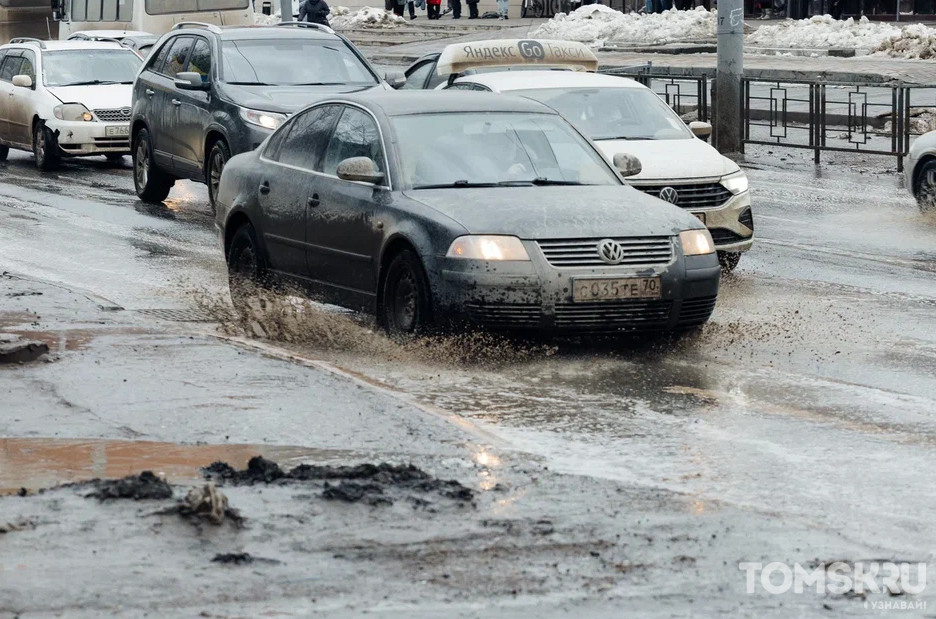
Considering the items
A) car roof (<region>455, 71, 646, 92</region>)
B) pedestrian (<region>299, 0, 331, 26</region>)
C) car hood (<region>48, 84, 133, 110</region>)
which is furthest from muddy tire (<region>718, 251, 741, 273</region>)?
pedestrian (<region>299, 0, 331, 26</region>)

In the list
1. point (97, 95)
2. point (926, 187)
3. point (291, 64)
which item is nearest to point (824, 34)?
point (97, 95)

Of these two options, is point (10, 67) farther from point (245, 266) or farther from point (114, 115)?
point (245, 266)

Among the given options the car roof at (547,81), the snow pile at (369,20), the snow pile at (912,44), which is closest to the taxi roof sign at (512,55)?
the car roof at (547,81)

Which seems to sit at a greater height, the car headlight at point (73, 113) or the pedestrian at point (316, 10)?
the pedestrian at point (316, 10)

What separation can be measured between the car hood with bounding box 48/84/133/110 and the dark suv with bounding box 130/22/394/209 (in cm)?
377

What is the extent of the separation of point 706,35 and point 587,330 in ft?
107

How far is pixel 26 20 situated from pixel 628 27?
599 inches

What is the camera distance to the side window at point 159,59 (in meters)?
17.5

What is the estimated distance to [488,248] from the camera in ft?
28.1

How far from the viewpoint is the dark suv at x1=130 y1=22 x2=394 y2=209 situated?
15.3 m

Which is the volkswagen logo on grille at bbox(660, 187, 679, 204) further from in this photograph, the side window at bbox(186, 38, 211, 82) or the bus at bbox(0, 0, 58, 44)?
the bus at bbox(0, 0, 58, 44)

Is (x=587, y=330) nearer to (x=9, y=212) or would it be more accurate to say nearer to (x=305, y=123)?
(x=305, y=123)

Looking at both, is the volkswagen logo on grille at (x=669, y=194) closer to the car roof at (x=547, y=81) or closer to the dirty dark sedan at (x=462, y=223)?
the dirty dark sedan at (x=462, y=223)

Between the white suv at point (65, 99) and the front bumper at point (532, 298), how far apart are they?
13302 mm
